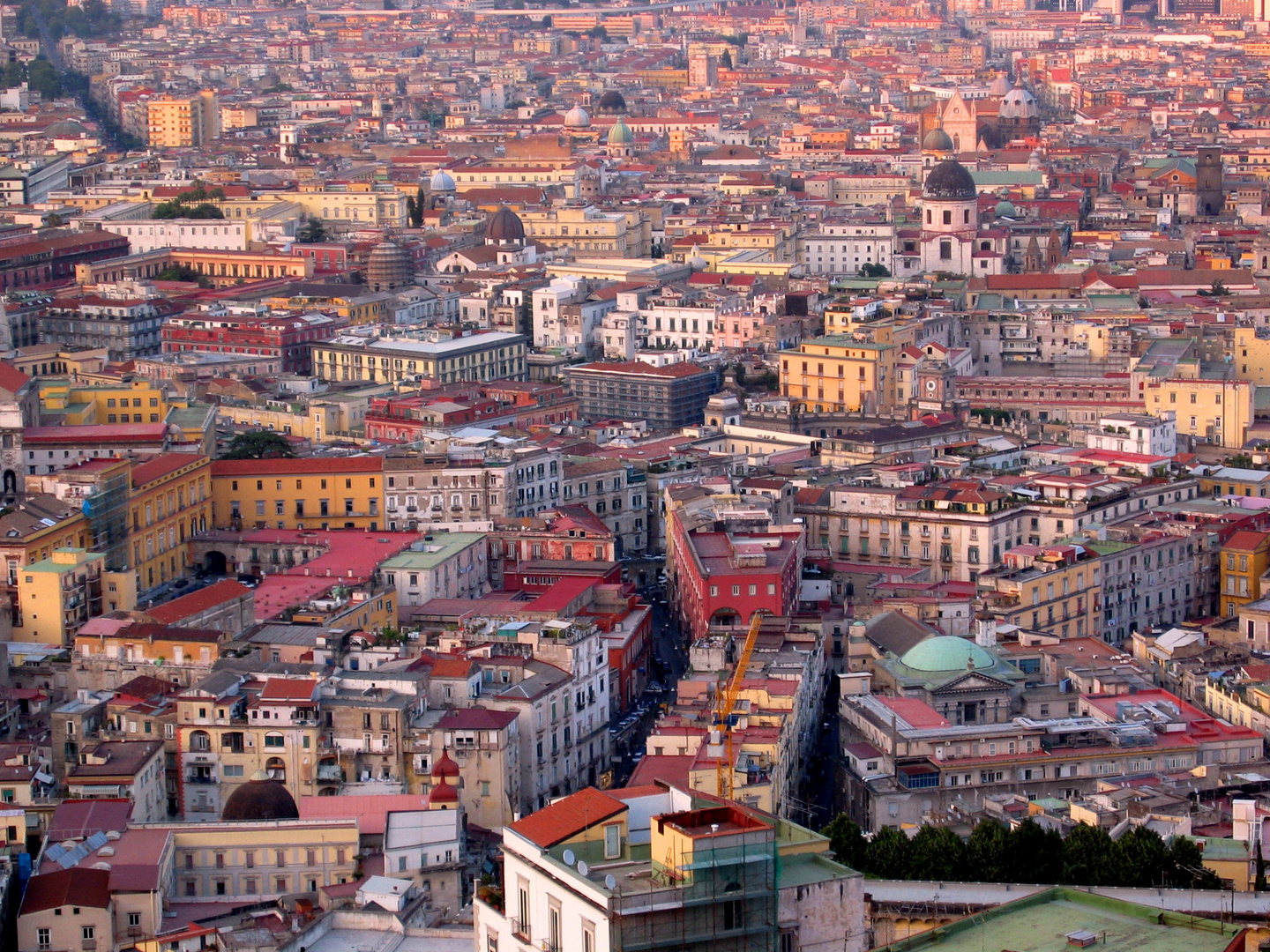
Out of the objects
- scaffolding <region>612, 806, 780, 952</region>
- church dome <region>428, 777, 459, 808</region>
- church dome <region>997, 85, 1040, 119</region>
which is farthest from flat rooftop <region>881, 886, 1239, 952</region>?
church dome <region>997, 85, 1040, 119</region>

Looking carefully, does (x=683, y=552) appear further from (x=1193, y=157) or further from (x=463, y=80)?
(x=463, y=80)

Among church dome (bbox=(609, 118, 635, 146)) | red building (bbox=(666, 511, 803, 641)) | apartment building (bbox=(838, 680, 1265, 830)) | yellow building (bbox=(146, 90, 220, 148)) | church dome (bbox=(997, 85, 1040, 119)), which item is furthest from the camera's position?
yellow building (bbox=(146, 90, 220, 148))

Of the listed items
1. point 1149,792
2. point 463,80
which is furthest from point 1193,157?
point 1149,792

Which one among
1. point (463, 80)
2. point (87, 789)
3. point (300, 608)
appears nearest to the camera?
point (87, 789)

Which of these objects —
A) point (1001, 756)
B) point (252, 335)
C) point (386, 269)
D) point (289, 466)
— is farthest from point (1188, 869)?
point (386, 269)

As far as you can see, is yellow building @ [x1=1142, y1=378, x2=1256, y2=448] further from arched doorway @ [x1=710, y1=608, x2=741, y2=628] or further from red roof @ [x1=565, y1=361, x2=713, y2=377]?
arched doorway @ [x1=710, y1=608, x2=741, y2=628]

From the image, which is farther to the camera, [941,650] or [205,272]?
[205,272]
